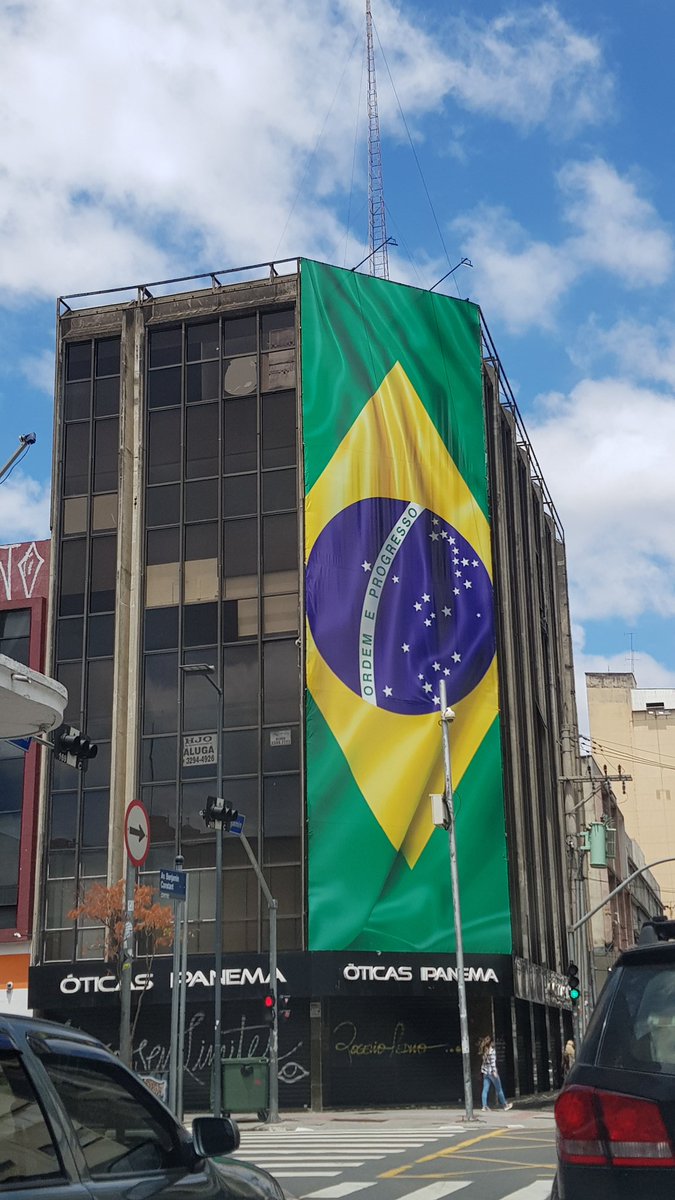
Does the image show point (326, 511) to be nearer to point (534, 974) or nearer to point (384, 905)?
point (384, 905)

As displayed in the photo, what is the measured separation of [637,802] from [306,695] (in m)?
77.1

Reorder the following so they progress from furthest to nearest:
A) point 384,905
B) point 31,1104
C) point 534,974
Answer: point 534,974 < point 384,905 < point 31,1104

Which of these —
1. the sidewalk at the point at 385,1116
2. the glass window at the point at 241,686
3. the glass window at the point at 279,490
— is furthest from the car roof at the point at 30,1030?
the glass window at the point at 279,490

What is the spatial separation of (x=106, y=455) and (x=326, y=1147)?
1252 inches

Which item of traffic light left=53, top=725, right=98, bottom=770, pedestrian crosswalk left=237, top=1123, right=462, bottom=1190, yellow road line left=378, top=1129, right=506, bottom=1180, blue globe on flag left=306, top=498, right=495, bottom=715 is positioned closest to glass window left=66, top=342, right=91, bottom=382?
blue globe on flag left=306, top=498, right=495, bottom=715

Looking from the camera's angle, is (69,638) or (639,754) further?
(639,754)

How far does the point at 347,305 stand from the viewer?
4753 centimetres

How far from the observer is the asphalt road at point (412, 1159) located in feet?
46.4

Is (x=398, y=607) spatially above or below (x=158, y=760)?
above

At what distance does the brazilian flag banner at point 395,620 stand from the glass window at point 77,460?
871 cm

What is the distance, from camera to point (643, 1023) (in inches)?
177

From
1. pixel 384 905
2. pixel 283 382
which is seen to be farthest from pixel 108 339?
pixel 384 905

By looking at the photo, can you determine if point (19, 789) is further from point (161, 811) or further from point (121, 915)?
point (121, 915)

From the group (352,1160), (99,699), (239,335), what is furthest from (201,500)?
(352,1160)
